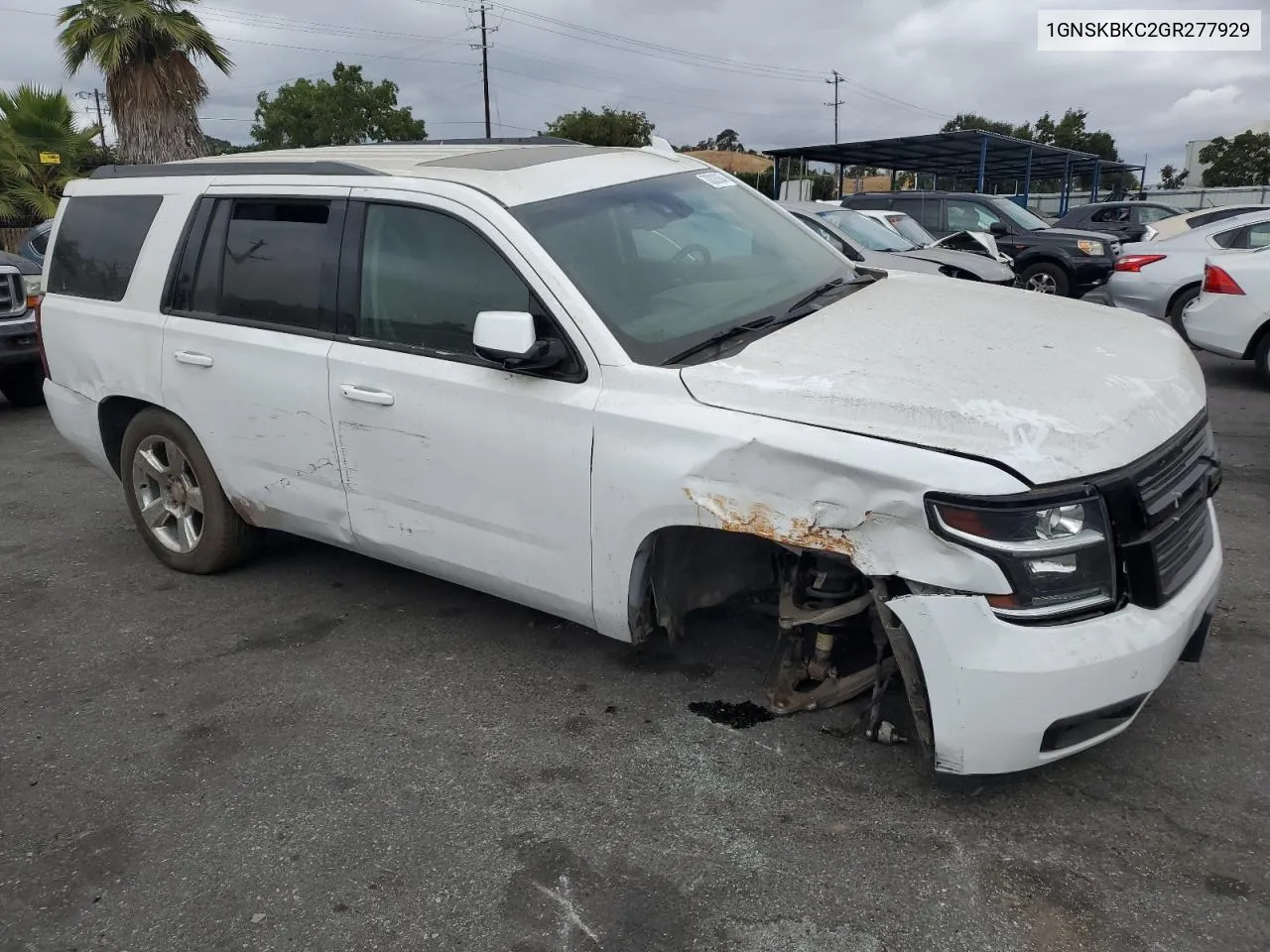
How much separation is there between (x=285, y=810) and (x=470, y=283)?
1800 millimetres

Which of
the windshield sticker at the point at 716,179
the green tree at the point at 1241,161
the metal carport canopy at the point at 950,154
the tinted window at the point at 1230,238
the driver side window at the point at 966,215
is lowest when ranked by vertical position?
the tinted window at the point at 1230,238

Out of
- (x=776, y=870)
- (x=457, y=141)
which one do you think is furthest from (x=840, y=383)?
(x=457, y=141)

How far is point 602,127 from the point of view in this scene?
51.2 m

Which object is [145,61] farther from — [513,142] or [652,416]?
[652,416]

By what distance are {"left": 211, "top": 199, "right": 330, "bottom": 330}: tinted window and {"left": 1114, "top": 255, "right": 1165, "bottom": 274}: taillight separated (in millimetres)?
9230

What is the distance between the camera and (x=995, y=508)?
2.46 meters

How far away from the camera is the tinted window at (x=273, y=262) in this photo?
3.88 meters

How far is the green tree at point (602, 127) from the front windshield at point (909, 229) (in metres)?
37.1

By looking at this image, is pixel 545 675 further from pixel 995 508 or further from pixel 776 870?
pixel 995 508

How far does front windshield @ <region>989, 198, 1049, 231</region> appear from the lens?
15453 millimetres

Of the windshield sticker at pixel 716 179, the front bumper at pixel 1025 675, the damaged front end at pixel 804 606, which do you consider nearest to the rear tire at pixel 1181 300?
the windshield sticker at pixel 716 179

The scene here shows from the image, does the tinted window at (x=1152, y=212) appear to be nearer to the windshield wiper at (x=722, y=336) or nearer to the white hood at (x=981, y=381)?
the white hood at (x=981, y=381)

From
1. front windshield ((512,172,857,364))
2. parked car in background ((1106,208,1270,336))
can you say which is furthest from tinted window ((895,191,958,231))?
front windshield ((512,172,857,364))

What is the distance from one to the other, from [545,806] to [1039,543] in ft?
5.21
